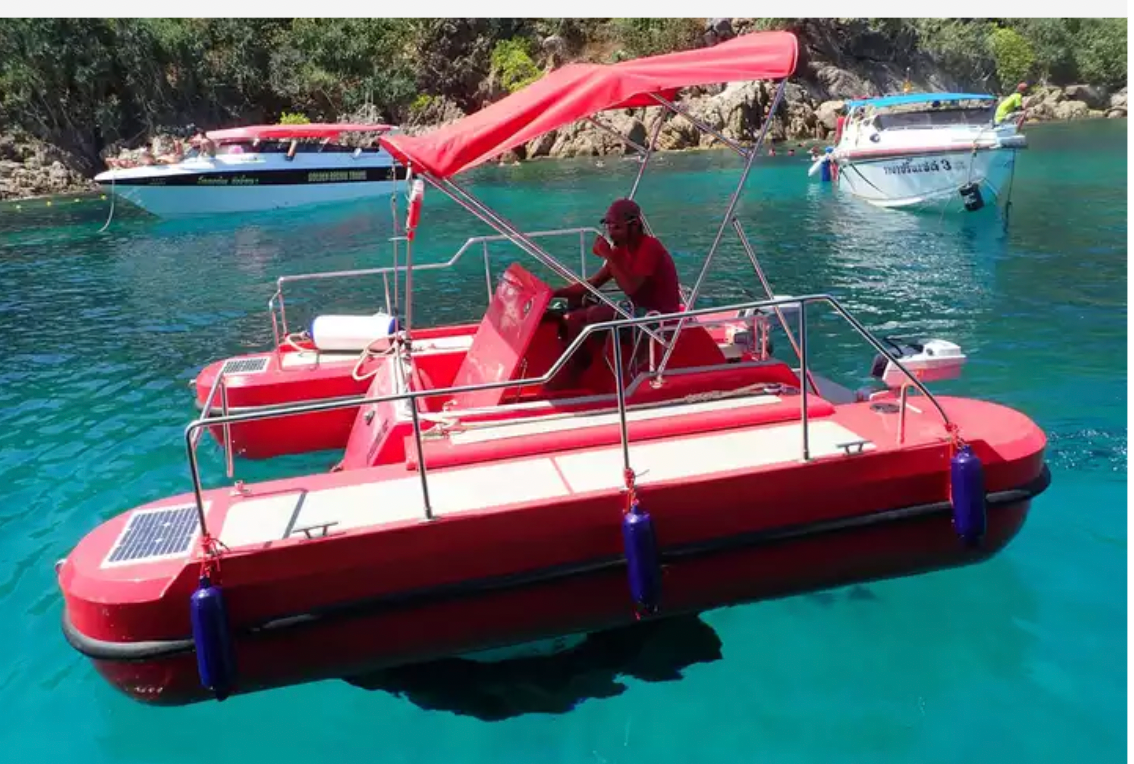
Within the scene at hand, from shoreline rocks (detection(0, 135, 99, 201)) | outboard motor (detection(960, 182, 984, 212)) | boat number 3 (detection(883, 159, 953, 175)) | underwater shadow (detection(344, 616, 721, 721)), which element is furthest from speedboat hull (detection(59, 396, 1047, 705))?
shoreline rocks (detection(0, 135, 99, 201))

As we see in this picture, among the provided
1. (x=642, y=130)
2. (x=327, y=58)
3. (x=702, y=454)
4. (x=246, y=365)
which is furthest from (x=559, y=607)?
(x=327, y=58)

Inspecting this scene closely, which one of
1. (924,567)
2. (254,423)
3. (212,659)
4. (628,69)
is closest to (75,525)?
(254,423)

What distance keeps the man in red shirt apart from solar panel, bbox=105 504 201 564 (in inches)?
104

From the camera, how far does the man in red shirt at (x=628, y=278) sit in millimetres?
6402

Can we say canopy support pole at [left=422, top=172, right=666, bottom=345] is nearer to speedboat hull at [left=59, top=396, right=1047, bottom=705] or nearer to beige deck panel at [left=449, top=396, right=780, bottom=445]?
beige deck panel at [left=449, top=396, right=780, bottom=445]

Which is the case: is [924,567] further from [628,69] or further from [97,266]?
[97,266]

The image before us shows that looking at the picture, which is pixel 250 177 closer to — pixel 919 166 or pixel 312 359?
pixel 919 166

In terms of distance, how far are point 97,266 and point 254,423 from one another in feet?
51.5

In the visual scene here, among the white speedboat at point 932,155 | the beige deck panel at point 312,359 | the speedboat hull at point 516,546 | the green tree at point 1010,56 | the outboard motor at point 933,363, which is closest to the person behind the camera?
the speedboat hull at point 516,546

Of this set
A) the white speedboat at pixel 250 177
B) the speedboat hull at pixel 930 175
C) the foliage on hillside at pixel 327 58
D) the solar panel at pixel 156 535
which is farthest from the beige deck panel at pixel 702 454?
the foliage on hillside at pixel 327 58

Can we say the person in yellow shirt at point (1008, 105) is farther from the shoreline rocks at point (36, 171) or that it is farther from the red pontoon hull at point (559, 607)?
the shoreline rocks at point (36, 171)

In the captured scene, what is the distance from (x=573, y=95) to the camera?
5660mm

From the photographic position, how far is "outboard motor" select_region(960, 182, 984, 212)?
21438mm

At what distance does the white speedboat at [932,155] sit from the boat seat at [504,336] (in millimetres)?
18294
